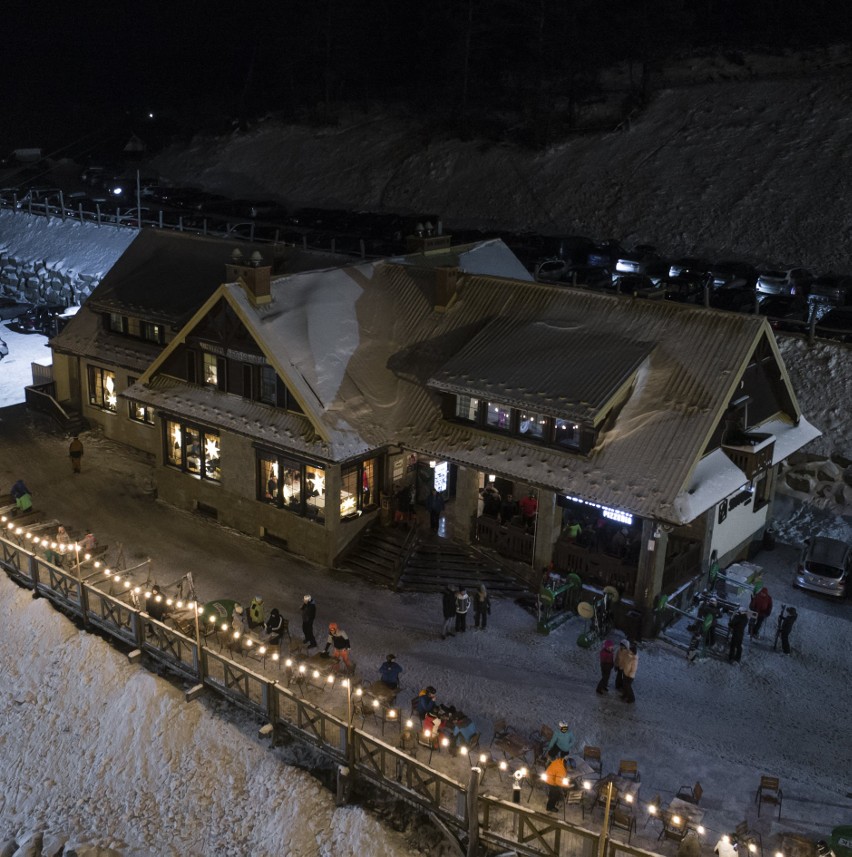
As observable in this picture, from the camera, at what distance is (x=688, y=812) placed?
67.2 ft

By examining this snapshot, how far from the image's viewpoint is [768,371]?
31.2 metres

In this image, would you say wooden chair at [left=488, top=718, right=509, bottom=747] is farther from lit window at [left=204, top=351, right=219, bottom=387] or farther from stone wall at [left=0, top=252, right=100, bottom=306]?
stone wall at [left=0, top=252, right=100, bottom=306]

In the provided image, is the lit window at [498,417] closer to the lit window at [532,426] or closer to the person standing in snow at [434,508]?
the lit window at [532,426]

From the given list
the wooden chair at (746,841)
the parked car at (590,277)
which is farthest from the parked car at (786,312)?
the wooden chair at (746,841)

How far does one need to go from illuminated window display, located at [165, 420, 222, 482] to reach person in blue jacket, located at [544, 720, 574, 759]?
16039mm

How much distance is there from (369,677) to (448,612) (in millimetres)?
3047

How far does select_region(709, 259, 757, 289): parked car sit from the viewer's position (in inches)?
1906

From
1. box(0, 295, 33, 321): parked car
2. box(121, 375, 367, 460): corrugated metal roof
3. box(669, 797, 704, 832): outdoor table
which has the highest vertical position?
box(121, 375, 367, 460): corrugated metal roof

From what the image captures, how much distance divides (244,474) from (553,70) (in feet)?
182

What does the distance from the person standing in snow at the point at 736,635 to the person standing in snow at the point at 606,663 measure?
3.70 meters

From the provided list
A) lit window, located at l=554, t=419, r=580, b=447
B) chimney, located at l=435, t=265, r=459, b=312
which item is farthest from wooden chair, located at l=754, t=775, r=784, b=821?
chimney, located at l=435, t=265, r=459, b=312

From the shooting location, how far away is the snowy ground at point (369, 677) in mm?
22891

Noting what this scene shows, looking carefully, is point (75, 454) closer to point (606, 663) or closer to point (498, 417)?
point (498, 417)

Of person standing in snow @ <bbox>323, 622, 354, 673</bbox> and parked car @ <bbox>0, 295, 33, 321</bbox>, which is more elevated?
parked car @ <bbox>0, 295, 33, 321</bbox>
